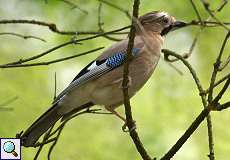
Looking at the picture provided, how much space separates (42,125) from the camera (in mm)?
4492

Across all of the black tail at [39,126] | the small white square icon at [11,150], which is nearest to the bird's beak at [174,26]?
the black tail at [39,126]

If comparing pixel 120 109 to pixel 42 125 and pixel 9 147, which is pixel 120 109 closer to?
pixel 42 125

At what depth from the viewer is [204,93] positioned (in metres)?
3.76

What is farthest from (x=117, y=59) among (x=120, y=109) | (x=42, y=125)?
(x=120, y=109)

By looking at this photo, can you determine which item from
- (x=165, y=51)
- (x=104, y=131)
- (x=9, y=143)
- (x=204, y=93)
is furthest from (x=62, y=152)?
(x=204, y=93)

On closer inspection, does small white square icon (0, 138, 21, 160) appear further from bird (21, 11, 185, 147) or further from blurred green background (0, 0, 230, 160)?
blurred green background (0, 0, 230, 160)

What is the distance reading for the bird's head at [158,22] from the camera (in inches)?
192

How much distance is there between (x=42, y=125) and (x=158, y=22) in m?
1.17

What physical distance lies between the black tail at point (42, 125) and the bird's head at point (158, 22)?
749mm

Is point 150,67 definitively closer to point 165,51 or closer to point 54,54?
point 165,51

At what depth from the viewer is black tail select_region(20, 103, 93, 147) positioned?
14.0 feet

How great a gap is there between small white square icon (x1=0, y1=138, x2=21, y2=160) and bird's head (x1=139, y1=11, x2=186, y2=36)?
1347 mm

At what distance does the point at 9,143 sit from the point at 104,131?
1.23m

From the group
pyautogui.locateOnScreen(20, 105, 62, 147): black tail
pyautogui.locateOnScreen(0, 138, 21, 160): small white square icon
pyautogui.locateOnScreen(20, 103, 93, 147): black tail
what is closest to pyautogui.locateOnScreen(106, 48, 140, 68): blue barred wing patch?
pyautogui.locateOnScreen(20, 103, 93, 147): black tail
